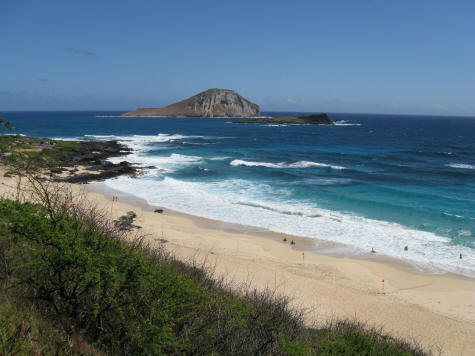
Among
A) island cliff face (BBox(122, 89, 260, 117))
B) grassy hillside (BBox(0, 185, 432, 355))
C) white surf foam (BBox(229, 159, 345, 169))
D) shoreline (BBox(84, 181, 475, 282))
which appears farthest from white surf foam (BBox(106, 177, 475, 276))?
island cliff face (BBox(122, 89, 260, 117))

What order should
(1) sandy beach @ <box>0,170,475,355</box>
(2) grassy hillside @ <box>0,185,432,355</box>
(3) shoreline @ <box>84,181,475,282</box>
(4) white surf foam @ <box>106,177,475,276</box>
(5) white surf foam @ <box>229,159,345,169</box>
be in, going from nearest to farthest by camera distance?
(2) grassy hillside @ <box>0,185,432,355</box>
(1) sandy beach @ <box>0,170,475,355</box>
(3) shoreline @ <box>84,181,475,282</box>
(4) white surf foam @ <box>106,177,475,276</box>
(5) white surf foam @ <box>229,159,345,169</box>

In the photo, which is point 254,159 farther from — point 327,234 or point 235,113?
point 235,113

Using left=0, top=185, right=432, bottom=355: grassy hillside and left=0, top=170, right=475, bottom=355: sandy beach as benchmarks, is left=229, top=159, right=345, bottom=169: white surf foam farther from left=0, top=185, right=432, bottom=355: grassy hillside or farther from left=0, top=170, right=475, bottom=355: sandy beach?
left=0, top=185, right=432, bottom=355: grassy hillside

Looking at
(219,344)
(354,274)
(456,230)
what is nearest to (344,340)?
(219,344)

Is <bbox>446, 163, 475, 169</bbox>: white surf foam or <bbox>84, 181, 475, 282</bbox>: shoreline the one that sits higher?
<bbox>446, 163, 475, 169</bbox>: white surf foam

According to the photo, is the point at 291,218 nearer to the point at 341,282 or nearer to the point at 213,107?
the point at 341,282

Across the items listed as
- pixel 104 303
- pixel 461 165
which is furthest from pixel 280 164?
pixel 104 303
